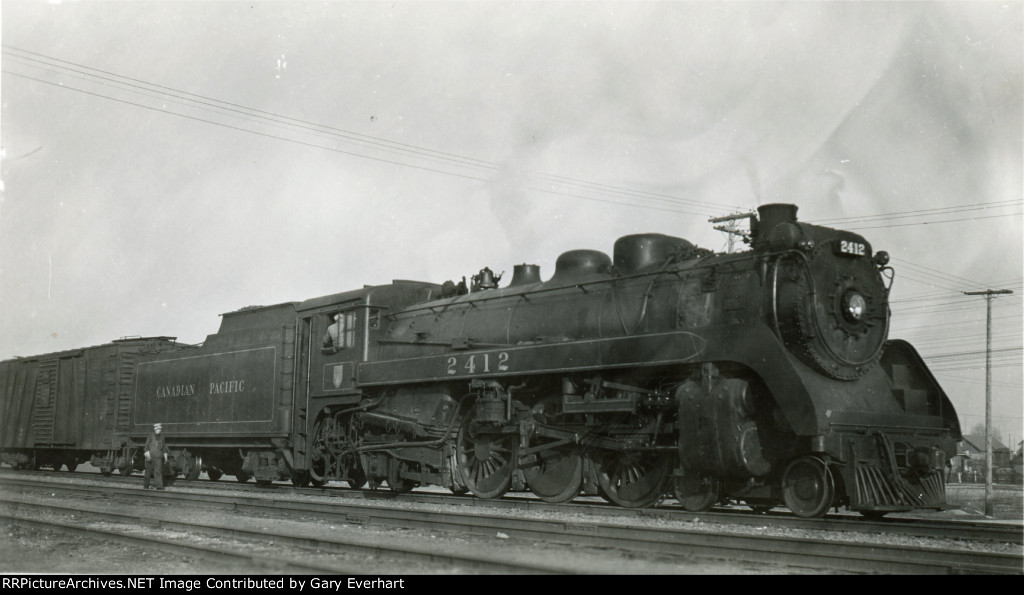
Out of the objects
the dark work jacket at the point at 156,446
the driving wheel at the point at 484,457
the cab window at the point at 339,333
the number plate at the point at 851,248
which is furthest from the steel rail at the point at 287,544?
the number plate at the point at 851,248

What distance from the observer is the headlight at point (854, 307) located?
9172 millimetres

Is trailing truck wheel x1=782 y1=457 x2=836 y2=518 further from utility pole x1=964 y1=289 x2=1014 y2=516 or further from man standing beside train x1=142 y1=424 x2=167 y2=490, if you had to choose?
utility pole x1=964 y1=289 x2=1014 y2=516

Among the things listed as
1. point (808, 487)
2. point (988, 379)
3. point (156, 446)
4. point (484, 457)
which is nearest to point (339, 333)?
point (484, 457)

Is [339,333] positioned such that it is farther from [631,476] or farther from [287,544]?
[287,544]

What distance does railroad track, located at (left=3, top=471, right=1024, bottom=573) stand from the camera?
19.3 feet

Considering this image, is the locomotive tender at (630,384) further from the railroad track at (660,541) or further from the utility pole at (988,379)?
the utility pole at (988,379)

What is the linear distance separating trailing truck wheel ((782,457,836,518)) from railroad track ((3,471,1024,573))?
3.10 ft

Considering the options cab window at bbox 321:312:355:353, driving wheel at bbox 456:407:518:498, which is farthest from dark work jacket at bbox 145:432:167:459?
driving wheel at bbox 456:407:518:498

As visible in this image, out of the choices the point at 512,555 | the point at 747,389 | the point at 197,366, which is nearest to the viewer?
the point at 512,555

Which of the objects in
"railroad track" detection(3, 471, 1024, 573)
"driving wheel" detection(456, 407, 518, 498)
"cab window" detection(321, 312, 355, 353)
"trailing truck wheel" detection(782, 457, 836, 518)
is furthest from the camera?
"cab window" detection(321, 312, 355, 353)
